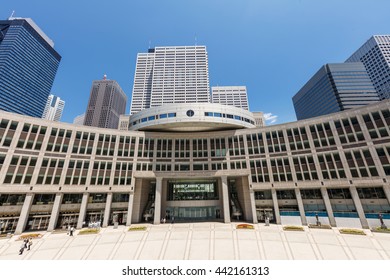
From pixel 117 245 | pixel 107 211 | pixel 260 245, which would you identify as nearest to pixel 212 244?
pixel 260 245

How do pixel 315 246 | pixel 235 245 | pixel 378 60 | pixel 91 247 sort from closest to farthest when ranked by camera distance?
pixel 315 246 < pixel 235 245 < pixel 91 247 < pixel 378 60

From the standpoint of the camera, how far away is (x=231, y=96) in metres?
150

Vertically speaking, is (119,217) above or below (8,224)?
below

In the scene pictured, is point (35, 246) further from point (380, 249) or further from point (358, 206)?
point (358, 206)

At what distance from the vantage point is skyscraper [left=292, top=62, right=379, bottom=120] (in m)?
111

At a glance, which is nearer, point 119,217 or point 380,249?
point 380,249

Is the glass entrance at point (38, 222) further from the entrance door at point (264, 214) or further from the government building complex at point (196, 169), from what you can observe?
the entrance door at point (264, 214)

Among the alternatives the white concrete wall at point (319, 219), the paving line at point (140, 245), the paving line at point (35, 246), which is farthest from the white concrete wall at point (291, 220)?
the paving line at point (35, 246)

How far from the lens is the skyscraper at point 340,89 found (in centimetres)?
11131

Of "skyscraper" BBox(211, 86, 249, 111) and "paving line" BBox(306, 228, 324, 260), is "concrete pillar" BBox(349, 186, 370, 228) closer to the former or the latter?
"paving line" BBox(306, 228, 324, 260)

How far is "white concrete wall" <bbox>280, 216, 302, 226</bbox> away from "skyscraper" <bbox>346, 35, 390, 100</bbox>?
6361 inches

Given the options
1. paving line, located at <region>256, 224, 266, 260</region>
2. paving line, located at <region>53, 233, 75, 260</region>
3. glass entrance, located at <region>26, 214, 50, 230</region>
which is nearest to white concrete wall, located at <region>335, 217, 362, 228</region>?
paving line, located at <region>256, 224, 266, 260</region>

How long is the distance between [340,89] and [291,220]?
12549 cm
